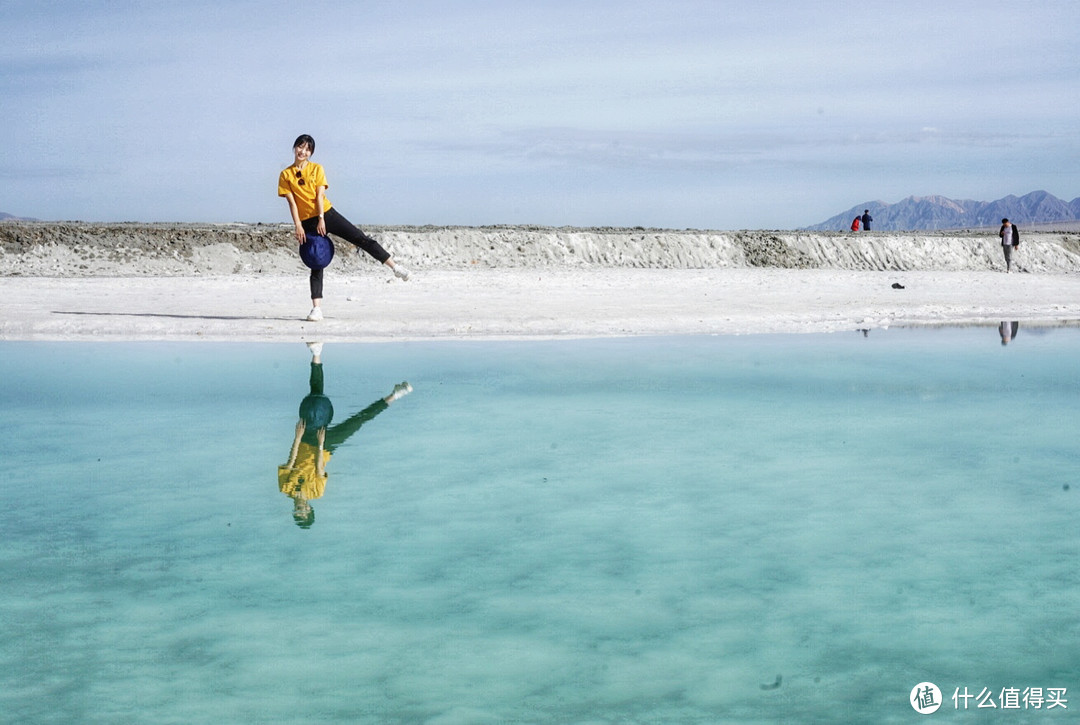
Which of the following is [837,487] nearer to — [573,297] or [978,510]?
[978,510]

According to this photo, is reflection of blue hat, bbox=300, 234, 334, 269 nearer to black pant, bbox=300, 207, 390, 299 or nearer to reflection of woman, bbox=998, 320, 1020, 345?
black pant, bbox=300, 207, 390, 299

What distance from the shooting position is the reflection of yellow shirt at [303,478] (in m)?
6.82

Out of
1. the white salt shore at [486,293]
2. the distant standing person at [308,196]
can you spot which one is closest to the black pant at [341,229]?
the distant standing person at [308,196]

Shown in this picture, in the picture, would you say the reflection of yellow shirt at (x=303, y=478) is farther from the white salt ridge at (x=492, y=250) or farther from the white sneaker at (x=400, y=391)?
the white salt ridge at (x=492, y=250)

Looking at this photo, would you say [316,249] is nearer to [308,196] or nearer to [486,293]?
[308,196]

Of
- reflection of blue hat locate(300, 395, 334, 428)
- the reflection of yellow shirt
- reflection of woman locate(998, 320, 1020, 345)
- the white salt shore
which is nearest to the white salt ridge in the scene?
the white salt shore

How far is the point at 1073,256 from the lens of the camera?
45.0m

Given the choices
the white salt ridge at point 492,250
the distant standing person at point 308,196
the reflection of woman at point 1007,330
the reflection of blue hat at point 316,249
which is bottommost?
the white salt ridge at point 492,250

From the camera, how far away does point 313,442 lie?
823cm

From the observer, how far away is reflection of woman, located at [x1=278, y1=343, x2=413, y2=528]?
22.2 ft

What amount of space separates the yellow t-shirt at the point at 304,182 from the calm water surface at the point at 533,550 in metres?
3.14

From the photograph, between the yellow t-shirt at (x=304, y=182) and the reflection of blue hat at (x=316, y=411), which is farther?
the yellow t-shirt at (x=304, y=182)

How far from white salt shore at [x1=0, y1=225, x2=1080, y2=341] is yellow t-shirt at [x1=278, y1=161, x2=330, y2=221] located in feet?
5.60

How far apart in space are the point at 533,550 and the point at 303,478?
2.01 m
